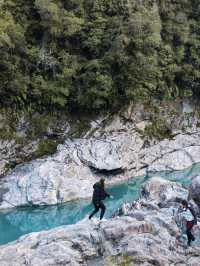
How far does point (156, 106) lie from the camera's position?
3706 cm

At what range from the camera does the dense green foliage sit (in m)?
31.1

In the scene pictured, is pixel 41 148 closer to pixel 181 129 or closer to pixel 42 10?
pixel 42 10

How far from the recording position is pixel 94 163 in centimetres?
3128

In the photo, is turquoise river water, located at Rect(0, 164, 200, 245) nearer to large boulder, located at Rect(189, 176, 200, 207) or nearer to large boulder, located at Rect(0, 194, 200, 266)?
large boulder, located at Rect(189, 176, 200, 207)

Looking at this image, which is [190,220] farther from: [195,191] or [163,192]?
[163,192]

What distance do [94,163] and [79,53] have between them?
8943mm

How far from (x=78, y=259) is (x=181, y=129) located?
23.4m

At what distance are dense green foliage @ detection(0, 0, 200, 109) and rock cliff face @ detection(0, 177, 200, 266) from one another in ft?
48.7

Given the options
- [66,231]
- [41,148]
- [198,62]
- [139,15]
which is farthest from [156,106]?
[66,231]

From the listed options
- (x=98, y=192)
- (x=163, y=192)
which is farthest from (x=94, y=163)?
(x=98, y=192)

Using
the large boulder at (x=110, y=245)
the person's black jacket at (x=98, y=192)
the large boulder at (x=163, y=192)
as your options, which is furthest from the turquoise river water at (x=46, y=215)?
the large boulder at (x=110, y=245)

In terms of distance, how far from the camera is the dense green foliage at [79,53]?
31.1 metres

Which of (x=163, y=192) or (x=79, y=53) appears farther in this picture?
(x=79, y=53)

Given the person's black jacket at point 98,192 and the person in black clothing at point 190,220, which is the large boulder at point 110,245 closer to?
the person in black clothing at point 190,220
